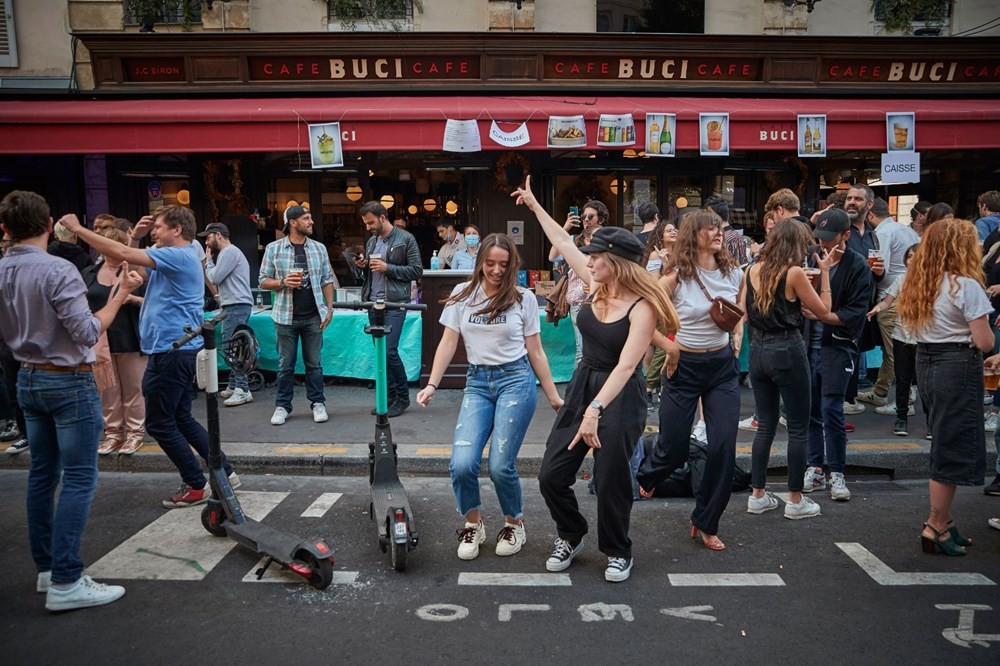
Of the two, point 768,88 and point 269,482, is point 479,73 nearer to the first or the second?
point 768,88

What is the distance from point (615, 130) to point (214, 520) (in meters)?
7.40

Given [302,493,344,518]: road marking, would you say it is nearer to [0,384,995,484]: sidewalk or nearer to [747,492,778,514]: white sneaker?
[0,384,995,484]: sidewalk

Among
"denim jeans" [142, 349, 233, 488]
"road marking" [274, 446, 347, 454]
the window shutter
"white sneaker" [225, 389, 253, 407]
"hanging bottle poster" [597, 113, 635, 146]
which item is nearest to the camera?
"denim jeans" [142, 349, 233, 488]

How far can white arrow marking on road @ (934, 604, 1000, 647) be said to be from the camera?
343cm

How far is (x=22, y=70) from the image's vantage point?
11453 mm

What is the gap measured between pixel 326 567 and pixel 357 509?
124cm

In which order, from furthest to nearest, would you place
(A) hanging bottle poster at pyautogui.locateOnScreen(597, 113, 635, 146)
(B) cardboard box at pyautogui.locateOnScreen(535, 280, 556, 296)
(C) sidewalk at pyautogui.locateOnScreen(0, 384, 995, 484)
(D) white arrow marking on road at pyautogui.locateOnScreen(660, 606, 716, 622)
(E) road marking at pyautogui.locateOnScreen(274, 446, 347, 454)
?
(A) hanging bottle poster at pyautogui.locateOnScreen(597, 113, 635, 146), (B) cardboard box at pyautogui.locateOnScreen(535, 280, 556, 296), (E) road marking at pyautogui.locateOnScreen(274, 446, 347, 454), (C) sidewalk at pyautogui.locateOnScreen(0, 384, 995, 484), (D) white arrow marking on road at pyautogui.locateOnScreen(660, 606, 716, 622)

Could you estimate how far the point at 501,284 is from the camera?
4402 mm

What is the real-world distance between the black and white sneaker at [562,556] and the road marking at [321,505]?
5.60 ft

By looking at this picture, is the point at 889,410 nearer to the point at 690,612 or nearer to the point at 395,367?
the point at 690,612

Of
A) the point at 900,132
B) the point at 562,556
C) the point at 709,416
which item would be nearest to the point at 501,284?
the point at 709,416

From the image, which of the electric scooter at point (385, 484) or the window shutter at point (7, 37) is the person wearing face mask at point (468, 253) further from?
the window shutter at point (7, 37)

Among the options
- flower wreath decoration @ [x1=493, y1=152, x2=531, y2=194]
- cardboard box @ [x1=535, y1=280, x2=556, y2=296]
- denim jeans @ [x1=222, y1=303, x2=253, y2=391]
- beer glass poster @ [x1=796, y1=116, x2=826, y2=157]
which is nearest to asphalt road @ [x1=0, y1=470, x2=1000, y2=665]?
denim jeans @ [x1=222, y1=303, x2=253, y2=391]

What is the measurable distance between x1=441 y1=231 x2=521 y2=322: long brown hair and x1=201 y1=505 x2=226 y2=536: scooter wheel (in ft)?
6.41
